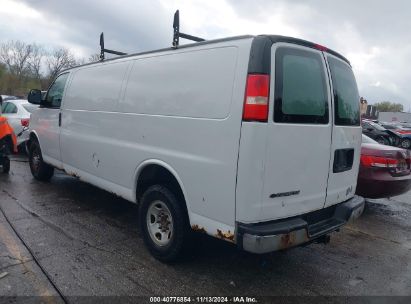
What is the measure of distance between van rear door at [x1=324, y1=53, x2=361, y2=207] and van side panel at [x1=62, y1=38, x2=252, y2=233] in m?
1.17

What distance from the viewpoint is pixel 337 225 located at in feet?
11.9

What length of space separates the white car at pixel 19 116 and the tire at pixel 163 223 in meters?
6.95

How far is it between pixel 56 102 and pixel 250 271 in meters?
4.26

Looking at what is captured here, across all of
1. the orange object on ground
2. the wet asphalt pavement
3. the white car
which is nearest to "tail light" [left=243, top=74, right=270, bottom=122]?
the wet asphalt pavement

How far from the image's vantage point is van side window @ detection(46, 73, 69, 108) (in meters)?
5.91

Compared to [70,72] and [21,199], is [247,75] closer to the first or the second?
[70,72]

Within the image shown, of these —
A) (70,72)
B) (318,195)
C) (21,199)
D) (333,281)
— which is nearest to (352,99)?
(318,195)

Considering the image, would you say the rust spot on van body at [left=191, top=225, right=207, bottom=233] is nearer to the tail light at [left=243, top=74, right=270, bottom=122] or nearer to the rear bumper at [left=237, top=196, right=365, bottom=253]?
the rear bumper at [left=237, top=196, right=365, bottom=253]

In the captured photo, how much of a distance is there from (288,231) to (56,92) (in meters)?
4.81

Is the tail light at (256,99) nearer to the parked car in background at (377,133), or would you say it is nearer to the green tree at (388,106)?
the parked car in background at (377,133)

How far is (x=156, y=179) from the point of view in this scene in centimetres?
389

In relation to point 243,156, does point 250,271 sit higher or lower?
lower

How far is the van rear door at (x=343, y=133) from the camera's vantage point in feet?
11.7

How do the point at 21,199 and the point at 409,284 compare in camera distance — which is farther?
the point at 21,199
